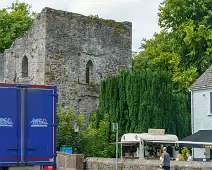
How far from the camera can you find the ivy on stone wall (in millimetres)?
42656

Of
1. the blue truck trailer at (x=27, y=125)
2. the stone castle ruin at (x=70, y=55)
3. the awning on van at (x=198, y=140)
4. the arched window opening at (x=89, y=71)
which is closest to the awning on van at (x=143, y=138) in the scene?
the awning on van at (x=198, y=140)

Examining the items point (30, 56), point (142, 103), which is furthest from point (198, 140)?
Answer: point (30, 56)

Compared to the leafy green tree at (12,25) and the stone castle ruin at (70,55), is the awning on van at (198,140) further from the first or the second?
the leafy green tree at (12,25)

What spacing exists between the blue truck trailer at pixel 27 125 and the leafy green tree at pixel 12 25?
145 ft

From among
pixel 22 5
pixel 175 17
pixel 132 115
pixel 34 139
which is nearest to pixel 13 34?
pixel 22 5

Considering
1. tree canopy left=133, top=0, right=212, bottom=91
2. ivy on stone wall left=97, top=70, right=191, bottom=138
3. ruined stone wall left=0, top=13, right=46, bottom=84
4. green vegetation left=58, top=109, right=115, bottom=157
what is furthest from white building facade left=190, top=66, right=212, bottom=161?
ruined stone wall left=0, top=13, right=46, bottom=84

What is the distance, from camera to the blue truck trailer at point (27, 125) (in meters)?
18.4

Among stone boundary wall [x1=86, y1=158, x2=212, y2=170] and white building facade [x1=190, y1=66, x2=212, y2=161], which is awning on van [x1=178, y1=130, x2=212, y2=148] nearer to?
white building facade [x1=190, y1=66, x2=212, y2=161]

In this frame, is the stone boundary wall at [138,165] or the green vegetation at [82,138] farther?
the green vegetation at [82,138]

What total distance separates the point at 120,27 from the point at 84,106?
21.0 ft

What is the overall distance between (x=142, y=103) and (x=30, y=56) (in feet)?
26.0

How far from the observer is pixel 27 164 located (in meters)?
18.6

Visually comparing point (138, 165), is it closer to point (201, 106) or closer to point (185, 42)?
point (201, 106)

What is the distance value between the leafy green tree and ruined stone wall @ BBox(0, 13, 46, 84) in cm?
1680
